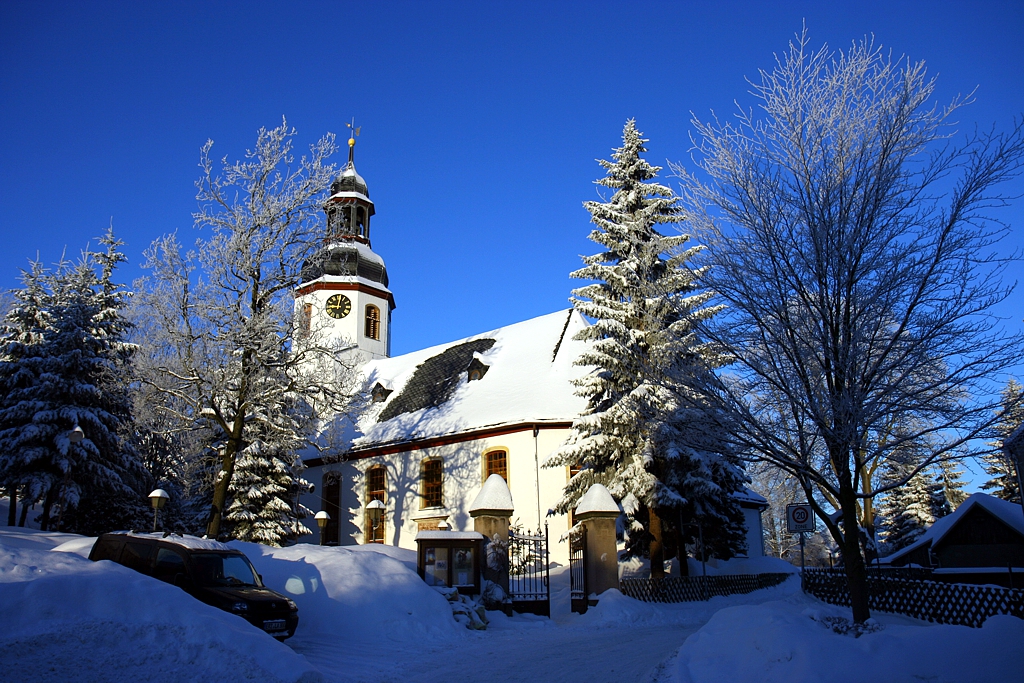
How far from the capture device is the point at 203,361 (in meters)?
17.0

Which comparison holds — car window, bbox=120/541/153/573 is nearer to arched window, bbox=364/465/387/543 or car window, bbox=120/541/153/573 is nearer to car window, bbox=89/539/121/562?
car window, bbox=89/539/121/562

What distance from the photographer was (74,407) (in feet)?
72.9

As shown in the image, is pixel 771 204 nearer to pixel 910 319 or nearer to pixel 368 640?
pixel 910 319

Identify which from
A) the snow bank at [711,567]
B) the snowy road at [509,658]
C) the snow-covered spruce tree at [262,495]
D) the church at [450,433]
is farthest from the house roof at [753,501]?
the snowy road at [509,658]

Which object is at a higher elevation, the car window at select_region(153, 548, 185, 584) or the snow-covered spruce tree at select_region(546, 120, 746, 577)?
the snow-covered spruce tree at select_region(546, 120, 746, 577)

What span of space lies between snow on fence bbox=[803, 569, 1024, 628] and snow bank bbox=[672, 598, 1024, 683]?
475 centimetres

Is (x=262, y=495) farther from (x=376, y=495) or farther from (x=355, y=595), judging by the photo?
(x=355, y=595)

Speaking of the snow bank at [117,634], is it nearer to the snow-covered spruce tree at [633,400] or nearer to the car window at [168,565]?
the car window at [168,565]

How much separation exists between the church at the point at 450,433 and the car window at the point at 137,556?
9040 mm

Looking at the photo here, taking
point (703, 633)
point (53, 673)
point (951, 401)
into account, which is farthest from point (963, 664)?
point (53, 673)

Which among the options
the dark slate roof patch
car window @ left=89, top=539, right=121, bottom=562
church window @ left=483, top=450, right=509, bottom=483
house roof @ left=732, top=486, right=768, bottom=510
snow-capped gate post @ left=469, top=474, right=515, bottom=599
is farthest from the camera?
the dark slate roof patch

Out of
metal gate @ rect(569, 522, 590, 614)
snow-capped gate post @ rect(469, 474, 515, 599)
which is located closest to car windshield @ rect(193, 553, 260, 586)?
snow-capped gate post @ rect(469, 474, 515, 599)

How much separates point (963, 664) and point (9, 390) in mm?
25727

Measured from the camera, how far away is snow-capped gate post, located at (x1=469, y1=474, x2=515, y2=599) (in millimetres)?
15430
